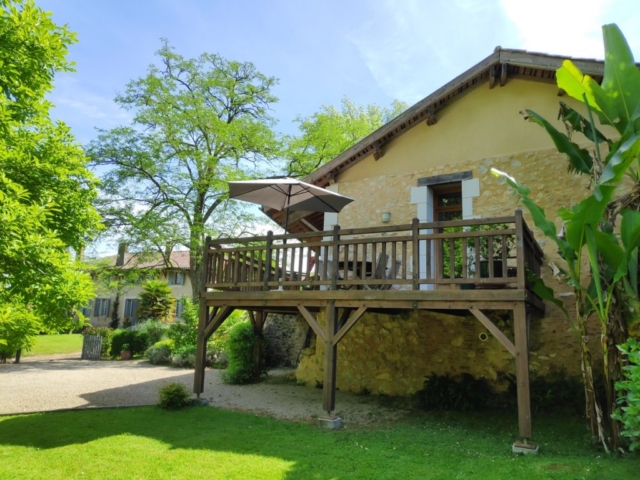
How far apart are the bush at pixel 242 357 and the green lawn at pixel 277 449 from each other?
3611mm

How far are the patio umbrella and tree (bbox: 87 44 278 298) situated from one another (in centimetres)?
1108

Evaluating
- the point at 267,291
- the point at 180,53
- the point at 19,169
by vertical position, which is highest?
the point at 180,53

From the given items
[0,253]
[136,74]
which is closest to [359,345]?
[0,253]

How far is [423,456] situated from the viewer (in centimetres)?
534

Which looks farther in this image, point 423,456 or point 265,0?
point 265,0

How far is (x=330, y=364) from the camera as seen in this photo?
7.05 metres

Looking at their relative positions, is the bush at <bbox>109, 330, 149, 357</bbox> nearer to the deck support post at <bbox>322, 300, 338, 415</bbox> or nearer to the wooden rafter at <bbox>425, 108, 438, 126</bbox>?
the deck support post at <bbox>322, 300, 338, 415</bbox>

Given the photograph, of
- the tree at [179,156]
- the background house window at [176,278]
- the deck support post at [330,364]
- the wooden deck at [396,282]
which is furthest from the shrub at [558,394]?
the background house window at [176,278]

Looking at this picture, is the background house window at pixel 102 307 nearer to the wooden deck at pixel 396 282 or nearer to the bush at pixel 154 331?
the bush at pixel 154 331

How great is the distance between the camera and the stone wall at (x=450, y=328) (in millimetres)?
7980

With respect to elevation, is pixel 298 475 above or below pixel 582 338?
below

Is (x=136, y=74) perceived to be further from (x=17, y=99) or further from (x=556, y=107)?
(x=556, y=107)

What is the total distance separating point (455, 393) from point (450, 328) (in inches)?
55.1

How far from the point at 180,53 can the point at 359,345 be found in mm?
18340
